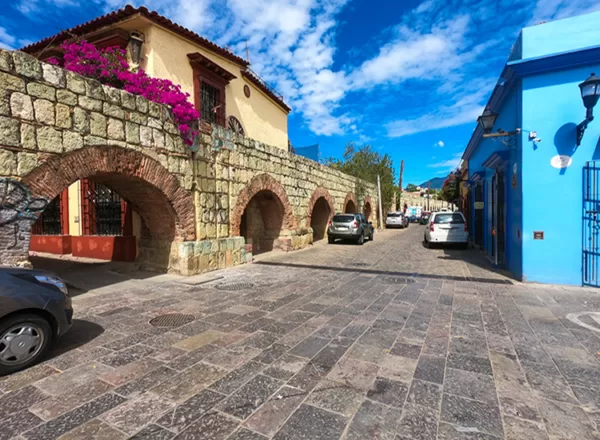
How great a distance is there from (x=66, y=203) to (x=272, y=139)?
30.1 ft

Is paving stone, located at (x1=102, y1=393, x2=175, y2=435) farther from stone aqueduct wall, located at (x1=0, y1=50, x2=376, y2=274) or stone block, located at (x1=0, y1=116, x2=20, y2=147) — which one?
stone block, located at (x1=0, y1=116, x2=20, y2=147)

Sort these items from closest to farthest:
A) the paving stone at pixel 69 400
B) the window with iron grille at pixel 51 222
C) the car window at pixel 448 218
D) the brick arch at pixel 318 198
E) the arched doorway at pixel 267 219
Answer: the paving stone at pixel 69 400 → the window with iron grille at pixel 51 222 → the arched doorway at pixel 267 219 → the car window at pixel 448 218 → the brick arch at pixel 318 198

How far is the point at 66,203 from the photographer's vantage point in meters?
10.2

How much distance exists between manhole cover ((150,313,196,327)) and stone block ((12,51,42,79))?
4.11m

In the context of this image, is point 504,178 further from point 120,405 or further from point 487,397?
point 120,405

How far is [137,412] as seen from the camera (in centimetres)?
231

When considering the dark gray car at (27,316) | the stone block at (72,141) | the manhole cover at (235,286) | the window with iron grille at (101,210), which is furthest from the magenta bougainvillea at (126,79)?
the dark gray car at (27,316)

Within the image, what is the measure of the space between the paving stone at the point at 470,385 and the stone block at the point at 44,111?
6.39 metres

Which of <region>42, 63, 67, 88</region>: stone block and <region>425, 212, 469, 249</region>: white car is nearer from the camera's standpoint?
<region>42, 63, 67, 88</region>: stone block

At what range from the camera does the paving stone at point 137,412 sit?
2.16m

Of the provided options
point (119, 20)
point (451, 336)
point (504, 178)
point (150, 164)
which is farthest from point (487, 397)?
point (119, 20)

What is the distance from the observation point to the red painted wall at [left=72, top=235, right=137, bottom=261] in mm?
8828

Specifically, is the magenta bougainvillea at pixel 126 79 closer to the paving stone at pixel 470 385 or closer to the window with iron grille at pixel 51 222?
the window with iron grille at pixel 51 222

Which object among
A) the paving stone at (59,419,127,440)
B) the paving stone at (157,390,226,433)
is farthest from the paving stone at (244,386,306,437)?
the paving stone at (59,419,127,440)
